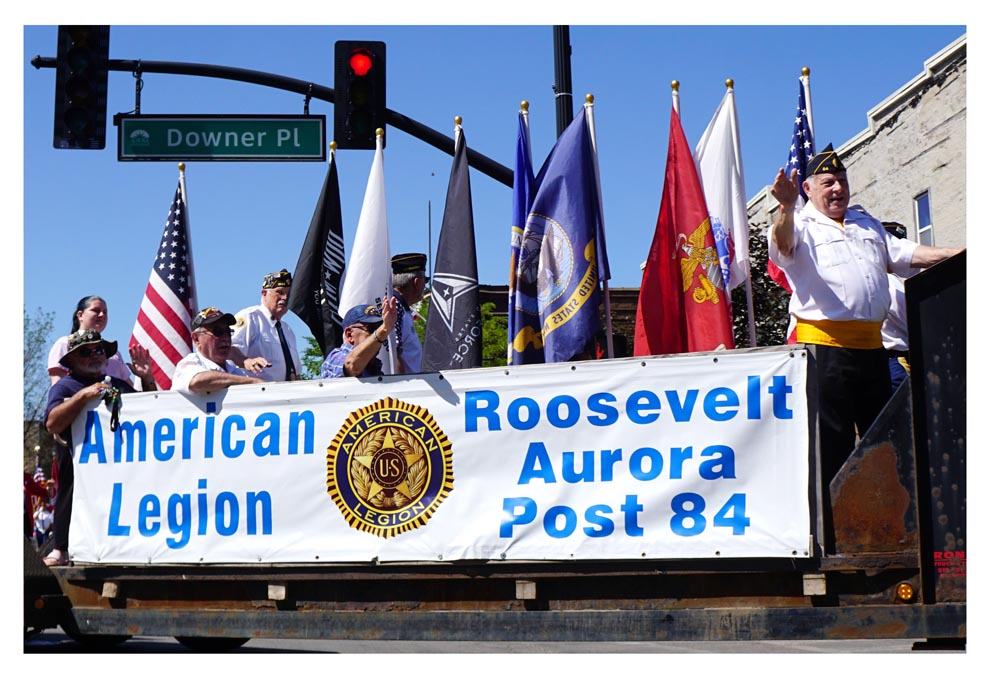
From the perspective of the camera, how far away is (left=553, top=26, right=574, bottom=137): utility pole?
10227 millimetres

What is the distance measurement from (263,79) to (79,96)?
1.85 meters

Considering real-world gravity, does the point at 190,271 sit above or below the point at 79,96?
below

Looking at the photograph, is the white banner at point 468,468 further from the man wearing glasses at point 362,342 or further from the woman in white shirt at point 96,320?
the woman in white shirt at point 96,320

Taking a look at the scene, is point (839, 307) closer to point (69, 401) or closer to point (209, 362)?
point (209, 362)

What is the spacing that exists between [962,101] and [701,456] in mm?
19405

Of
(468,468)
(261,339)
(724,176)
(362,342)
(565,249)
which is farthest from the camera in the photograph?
(261,339)

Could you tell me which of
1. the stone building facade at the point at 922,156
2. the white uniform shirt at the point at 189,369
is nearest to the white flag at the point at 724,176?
the white uniform shirt at the point at 189,369

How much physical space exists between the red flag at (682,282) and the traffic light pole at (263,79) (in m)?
4.10

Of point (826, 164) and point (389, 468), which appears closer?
point (389, 468)

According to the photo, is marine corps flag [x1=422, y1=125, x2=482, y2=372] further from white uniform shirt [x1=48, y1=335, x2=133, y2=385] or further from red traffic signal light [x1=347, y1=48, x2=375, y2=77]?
red traffic signal light [x1=347, y1=48, x2=375, y2=77]

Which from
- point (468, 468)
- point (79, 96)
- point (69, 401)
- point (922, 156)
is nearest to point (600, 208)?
point (468, 468)

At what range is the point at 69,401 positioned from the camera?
6570 mm

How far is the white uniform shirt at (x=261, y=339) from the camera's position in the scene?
327 inches

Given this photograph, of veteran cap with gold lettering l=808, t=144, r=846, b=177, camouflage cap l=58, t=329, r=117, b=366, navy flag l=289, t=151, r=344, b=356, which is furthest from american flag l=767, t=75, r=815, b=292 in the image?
camouflage cap l=58, t=329, r=117, b=366
